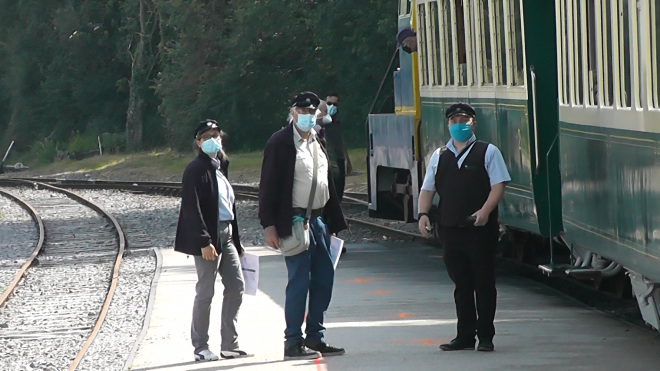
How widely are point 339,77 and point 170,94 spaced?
28.0 ft

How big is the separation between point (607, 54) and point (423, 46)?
573cm

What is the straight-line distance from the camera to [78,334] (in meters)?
11.4

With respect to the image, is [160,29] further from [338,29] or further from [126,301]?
[126,301]

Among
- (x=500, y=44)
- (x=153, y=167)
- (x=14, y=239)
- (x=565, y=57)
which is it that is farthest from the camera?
(x=153, y=167)

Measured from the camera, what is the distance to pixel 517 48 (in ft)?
34.2

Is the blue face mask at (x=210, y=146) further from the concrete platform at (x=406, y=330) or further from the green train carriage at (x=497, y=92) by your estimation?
the green train carriage at (x=497, y=92)

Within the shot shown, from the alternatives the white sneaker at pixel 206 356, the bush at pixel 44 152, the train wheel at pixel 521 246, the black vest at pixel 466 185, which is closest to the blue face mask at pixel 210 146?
the white sneaker at pixel 206 356

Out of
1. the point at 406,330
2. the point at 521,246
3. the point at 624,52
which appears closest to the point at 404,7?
the point at 521,246

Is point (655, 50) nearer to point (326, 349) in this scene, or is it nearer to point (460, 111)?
point (460, 111)

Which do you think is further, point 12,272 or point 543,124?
point 12,272

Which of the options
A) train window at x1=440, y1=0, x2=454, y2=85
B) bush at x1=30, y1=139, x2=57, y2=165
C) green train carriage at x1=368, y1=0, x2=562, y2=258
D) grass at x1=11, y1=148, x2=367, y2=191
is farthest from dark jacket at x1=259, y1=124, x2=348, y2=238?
bush at x1=30, y1=139, x2=57, y2=165

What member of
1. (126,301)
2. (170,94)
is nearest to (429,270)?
(126,301)

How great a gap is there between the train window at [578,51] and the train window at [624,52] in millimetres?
1094

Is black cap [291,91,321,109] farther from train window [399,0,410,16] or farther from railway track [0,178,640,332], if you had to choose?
train window [399,0,410,16]
